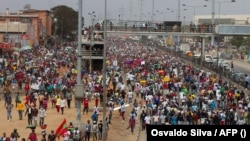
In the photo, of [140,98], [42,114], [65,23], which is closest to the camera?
[42,114]

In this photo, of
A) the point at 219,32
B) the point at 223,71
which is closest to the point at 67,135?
the point at 223,71

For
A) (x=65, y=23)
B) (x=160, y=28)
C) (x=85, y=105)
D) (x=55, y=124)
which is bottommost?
(x=55, y=124)

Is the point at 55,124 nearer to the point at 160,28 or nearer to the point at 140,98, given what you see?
the point at 140,98

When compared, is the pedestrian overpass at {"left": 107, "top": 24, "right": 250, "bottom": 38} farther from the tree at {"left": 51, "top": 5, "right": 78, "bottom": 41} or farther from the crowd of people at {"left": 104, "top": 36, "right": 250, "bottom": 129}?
the tree at {"left": 51, "top": 5, "right": 78, "bottom": 41}

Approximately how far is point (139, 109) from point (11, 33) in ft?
185

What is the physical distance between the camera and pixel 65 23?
12281 centimetres

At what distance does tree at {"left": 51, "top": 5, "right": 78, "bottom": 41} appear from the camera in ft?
401

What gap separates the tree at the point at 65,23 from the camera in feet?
401

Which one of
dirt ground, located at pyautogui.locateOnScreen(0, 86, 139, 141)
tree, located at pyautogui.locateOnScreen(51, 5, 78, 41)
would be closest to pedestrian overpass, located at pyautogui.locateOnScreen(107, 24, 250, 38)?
dirt ground, located at pyautogui.locateOnScreen(0, 86, 139, 141)

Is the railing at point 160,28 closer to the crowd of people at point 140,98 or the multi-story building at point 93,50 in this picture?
the multi-story building at point 93,50

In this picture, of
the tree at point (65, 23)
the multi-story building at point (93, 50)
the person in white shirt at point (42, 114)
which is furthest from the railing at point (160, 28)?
the tree at point (65, 23)

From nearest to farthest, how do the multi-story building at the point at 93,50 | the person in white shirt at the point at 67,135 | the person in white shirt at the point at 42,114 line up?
the person in white shirt at the point at 67,135 → the person in white shirt at the point at 42,114 → the multi-story building at the point at 93,50

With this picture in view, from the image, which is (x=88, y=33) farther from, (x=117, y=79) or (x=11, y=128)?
(x=11, y=128)

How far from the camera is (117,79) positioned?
130 ft
